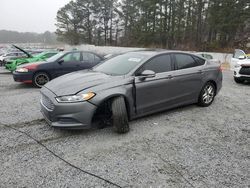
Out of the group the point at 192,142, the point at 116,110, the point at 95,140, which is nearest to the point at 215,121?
the point at 192,142

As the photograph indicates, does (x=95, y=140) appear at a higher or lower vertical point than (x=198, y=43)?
lower

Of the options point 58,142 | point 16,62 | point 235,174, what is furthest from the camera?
point 16,62

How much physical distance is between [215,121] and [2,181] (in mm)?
3994

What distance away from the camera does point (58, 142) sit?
371 centimetres

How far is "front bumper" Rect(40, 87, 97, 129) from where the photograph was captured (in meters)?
3.68

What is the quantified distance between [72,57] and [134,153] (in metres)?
6.19

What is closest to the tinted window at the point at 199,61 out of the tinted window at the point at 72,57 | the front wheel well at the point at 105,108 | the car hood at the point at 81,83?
the car hood at the point at 81,83

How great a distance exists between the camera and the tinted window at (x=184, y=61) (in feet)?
16.7

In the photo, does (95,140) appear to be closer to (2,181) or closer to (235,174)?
(2,181)

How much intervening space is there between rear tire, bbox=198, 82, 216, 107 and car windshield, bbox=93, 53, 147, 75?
1.94 m

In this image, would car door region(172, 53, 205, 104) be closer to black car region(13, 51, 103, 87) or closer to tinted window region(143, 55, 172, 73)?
tinted window region(143, 55, 172, 73)

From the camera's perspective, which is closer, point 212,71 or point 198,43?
point 212,71

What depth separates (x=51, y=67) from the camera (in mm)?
8172

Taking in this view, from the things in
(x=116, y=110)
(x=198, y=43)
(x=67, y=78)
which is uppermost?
(x=198, y=43)
